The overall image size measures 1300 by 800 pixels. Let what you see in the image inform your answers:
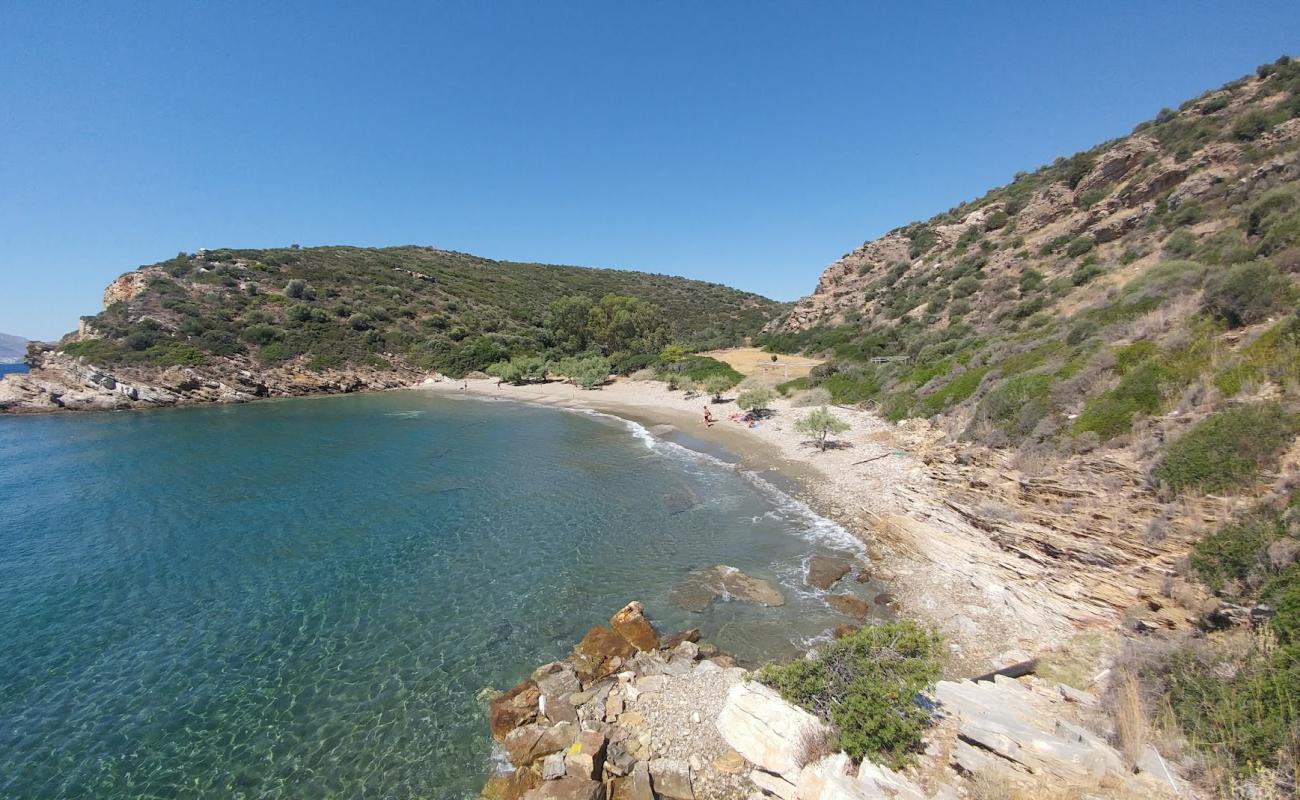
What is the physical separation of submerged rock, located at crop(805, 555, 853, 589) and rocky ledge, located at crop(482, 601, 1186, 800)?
4.51m

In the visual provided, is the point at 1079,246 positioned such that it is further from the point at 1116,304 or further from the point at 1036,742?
the point at 1036,742

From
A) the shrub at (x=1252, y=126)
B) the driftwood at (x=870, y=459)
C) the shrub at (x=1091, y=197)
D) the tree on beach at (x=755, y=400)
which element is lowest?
the driftwood at (x=870, y=459)

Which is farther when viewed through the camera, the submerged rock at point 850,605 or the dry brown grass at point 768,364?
the dry brown grass at point 768,364

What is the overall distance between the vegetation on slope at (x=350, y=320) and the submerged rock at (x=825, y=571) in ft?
168

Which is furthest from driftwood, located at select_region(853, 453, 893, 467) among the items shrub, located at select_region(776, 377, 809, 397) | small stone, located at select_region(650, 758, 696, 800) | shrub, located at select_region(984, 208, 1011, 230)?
shrub, located at select_region(984, 208, 1011, 230)

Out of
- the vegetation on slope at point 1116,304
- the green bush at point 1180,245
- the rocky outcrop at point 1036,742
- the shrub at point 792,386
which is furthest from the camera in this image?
the shrub at point 792,386

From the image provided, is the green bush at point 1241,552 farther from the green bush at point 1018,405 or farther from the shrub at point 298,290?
the shrub at point 298,290

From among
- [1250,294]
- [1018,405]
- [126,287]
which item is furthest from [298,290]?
[1250,294]

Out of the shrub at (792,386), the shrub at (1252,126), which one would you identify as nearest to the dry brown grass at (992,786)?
the shrub at (792,386)

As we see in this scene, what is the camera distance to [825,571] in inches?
555

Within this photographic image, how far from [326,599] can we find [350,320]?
7405cm

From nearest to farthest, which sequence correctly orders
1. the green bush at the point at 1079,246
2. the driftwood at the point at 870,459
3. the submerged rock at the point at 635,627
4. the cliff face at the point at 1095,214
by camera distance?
the submerged rock at the point at 635,627 < the driftwood at the point at 870,459 < the cliff face at the point at 1095,214 < the green bush at the point at 1079,246

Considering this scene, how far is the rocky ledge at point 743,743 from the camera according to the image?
18.9 ft

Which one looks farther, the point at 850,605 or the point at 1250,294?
the point at 850,605
